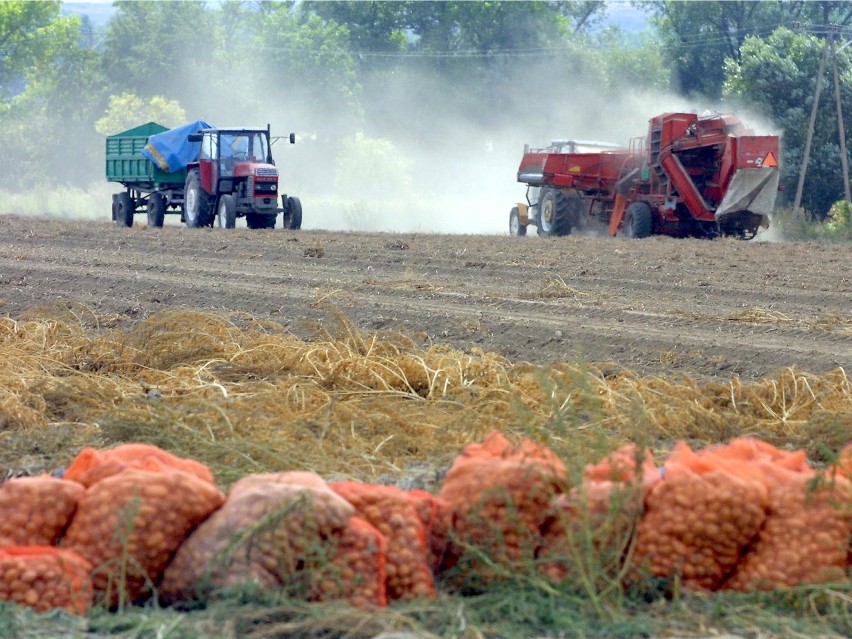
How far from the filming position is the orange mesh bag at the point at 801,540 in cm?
421

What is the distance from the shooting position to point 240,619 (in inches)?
153

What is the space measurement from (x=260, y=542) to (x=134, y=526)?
445 mm

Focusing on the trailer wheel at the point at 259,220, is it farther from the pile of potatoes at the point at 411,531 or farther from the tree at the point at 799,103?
the pile of potatoes at the point at 411,531

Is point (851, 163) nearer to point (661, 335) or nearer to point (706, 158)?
point (706, 158)

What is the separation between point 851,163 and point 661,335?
3552cm

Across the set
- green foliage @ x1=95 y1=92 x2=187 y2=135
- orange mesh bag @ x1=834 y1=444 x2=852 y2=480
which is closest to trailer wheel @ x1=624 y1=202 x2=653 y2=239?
orange mesh bag @ x1=834 y1=444 x2=852 y2=480

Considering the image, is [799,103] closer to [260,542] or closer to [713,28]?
[713,28]

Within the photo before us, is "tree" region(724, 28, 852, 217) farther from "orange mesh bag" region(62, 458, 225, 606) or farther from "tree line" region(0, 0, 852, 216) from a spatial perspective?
"orange mesh bag" region(62, 458, 225, 606)

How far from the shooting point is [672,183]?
80.0ft

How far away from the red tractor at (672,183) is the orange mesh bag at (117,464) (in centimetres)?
2011

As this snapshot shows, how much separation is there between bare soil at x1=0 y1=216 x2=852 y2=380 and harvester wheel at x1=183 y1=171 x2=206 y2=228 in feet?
13.6

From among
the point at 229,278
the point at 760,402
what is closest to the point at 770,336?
the point at 760,402

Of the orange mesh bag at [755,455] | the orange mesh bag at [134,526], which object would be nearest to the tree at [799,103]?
the orange mesh bag at [755,455]

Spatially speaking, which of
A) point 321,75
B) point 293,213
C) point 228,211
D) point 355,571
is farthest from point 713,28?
point 355,571
